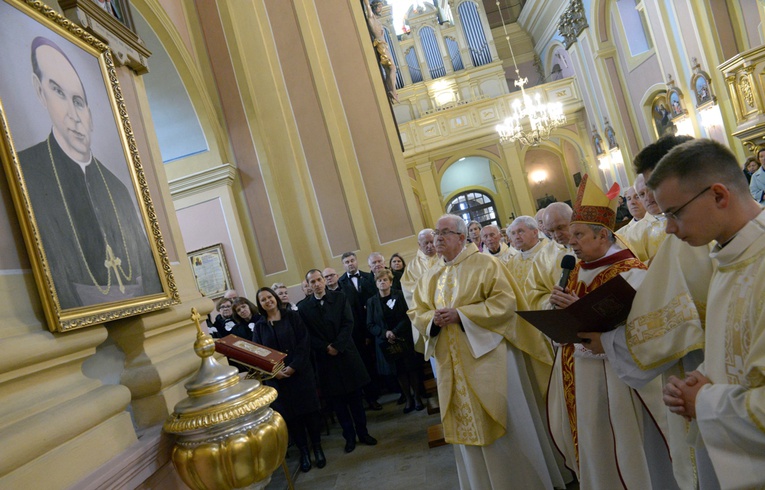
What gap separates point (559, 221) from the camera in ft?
10.1

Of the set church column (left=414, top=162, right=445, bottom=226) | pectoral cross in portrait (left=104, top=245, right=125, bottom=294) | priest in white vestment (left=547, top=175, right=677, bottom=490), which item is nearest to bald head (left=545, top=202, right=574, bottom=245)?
priest in white vestment (left=547, top=175, right=677, bottom=490)

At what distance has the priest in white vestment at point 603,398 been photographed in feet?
8.34

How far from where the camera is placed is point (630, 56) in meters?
15.3

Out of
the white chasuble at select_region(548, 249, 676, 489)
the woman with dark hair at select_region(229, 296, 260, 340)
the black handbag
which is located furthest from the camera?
the black handbag

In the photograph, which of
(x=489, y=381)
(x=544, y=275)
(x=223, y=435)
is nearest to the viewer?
(x=223, y=435)

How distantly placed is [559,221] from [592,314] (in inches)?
39.0

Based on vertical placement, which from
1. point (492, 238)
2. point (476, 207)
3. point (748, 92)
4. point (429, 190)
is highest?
point (429, 190)

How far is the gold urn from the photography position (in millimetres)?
1903

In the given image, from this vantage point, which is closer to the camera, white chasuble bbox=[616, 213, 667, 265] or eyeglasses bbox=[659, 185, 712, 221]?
eyeglasses bbox=[659, 185, 712, 221]

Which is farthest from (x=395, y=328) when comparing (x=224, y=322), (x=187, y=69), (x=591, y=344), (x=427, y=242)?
(x=187, y=69)

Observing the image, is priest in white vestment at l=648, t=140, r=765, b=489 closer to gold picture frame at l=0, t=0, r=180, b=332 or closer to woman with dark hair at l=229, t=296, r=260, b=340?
gold picture frame at l=0, t=0, r=180, b=332

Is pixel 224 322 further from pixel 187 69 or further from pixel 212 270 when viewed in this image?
pixel 187 69

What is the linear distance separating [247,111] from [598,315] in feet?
21.6

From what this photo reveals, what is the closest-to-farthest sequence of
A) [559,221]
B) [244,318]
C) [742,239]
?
[742,239]
[559,221]
[244,318]
